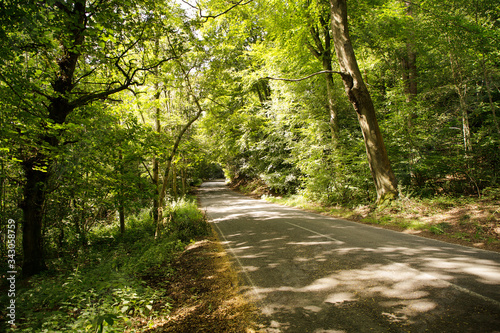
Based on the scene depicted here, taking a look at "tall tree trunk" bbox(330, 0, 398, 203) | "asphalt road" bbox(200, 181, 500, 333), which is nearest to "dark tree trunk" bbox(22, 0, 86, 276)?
"asphalt road" bbox(200, 181, 500, 333)

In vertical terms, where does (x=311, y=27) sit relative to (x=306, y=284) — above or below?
above

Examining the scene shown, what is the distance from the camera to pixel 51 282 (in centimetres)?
516

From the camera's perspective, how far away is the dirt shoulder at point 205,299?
320cm

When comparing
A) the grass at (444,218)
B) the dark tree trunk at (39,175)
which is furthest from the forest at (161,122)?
the grass at (444,218)

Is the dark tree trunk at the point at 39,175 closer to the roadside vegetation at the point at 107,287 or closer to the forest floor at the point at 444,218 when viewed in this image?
the roadside vegetation at the point at 107,287

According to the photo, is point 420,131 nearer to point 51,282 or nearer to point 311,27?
point 311,27

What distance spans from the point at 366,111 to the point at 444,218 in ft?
15.0

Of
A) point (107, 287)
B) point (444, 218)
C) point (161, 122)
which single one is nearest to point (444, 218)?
point (444, 218)

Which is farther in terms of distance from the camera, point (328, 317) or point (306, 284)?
point (306, 284)

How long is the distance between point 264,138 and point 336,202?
1016cm

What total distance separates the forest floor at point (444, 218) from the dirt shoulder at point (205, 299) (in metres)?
5.76

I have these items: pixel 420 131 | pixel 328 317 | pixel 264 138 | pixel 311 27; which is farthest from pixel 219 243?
pixel 264 138

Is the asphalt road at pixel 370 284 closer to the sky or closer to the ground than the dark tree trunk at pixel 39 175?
closer to the ground

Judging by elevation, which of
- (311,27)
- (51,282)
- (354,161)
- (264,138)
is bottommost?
(51,282)
